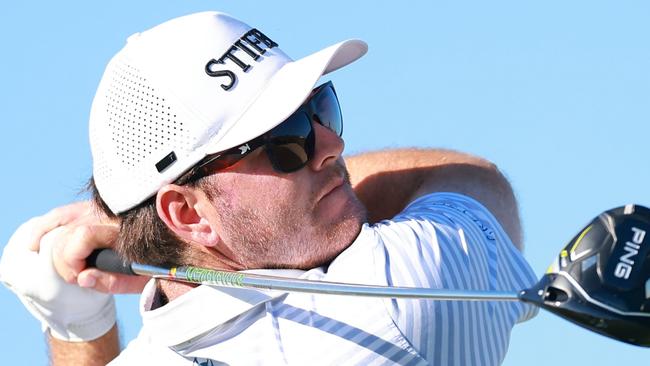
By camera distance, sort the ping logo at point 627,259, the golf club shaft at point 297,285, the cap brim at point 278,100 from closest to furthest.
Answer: the ping logo at point 627,259, the golf club shaft at point 297,285, the cap brim at point 278,100

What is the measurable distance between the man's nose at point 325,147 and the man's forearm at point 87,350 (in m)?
1.62

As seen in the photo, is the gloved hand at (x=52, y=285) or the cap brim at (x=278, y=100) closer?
the cap brim at (x=278, y=100)

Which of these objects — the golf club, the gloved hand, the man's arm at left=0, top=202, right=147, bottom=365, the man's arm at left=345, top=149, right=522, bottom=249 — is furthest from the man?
the golf club

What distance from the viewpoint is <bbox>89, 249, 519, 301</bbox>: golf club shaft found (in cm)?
413

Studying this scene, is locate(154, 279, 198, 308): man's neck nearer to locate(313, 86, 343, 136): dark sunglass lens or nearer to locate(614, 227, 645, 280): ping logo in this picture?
locate(313, 86, 343, 136): dark sunglass lens

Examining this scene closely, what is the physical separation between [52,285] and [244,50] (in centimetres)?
146

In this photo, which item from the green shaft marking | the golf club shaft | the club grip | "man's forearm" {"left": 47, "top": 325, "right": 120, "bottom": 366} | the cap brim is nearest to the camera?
the golf club shaft

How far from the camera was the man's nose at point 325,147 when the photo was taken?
508cm

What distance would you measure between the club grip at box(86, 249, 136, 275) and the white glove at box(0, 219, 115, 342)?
191 millimetres

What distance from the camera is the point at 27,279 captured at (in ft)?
19.7

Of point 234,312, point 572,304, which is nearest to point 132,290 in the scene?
point 234,312

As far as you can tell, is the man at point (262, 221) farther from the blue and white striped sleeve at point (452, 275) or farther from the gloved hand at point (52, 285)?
the gloved hand at point (52, 285)

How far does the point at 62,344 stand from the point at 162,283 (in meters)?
1.25

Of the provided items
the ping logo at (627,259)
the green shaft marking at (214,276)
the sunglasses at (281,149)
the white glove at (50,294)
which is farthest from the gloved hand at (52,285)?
the ping logo at (627,259)
